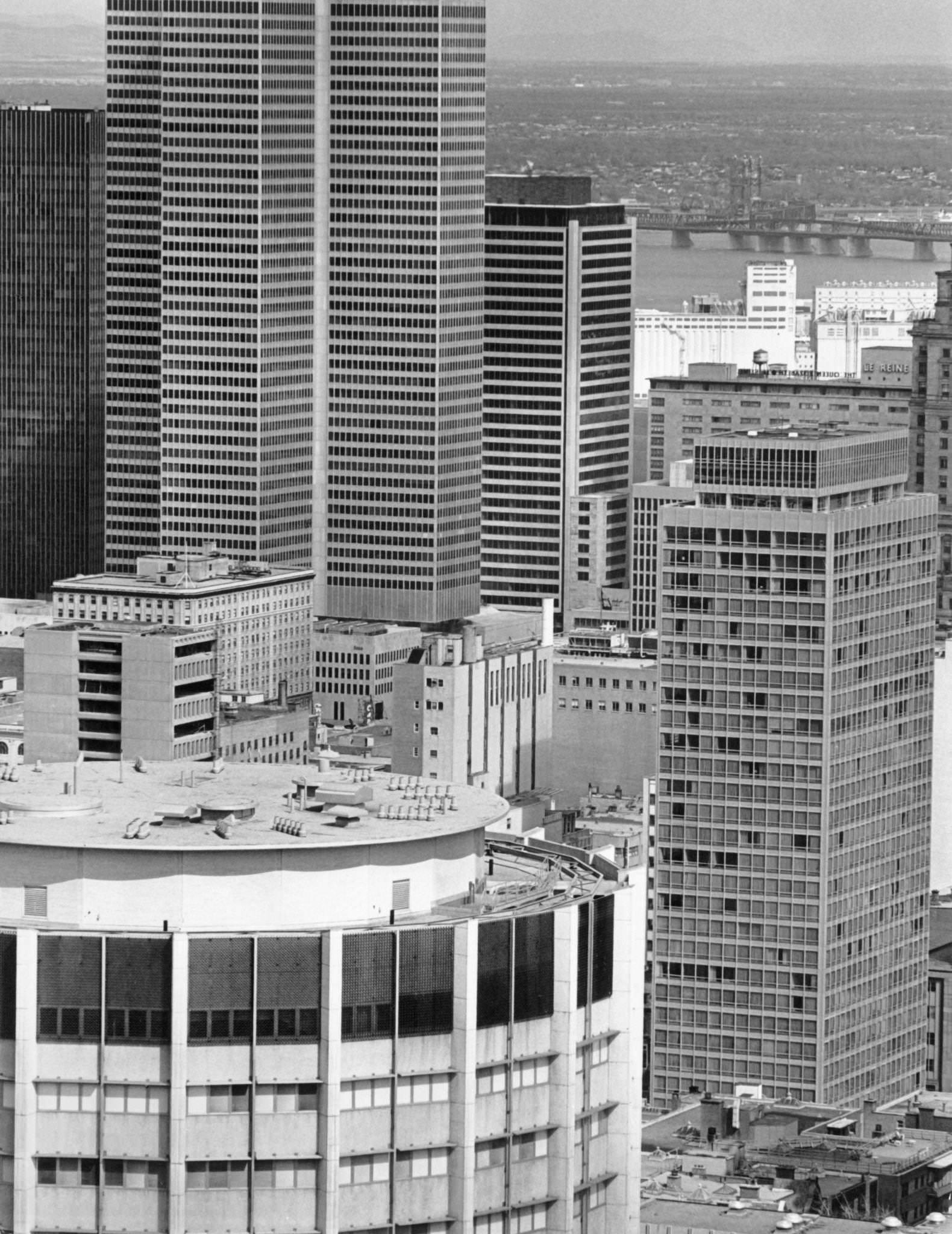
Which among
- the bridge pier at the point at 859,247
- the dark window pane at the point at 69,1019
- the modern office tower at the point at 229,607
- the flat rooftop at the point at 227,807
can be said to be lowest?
the modern office tower at the point at 229,607

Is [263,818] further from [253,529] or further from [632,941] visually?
[253,529]

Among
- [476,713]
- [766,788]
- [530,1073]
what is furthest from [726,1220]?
[476,713]

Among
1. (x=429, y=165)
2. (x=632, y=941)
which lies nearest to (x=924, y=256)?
(x=429, y=165)

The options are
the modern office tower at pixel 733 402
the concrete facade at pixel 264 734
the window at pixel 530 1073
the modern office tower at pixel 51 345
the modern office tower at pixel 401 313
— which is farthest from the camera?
the modern office tower at pixel 51 345

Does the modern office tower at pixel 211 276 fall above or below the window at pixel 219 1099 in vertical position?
above

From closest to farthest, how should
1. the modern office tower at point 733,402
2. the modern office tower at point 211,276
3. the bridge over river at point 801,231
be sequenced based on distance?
the modern office tower at point 211,276 → the modern office tower at point 733,402 → the bridge over river at point 801,231

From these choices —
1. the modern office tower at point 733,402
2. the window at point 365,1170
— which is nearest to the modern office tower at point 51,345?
the modern office tower at point 733,402

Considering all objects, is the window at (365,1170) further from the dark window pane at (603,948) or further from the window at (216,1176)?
the dark window pane at (603,948)
